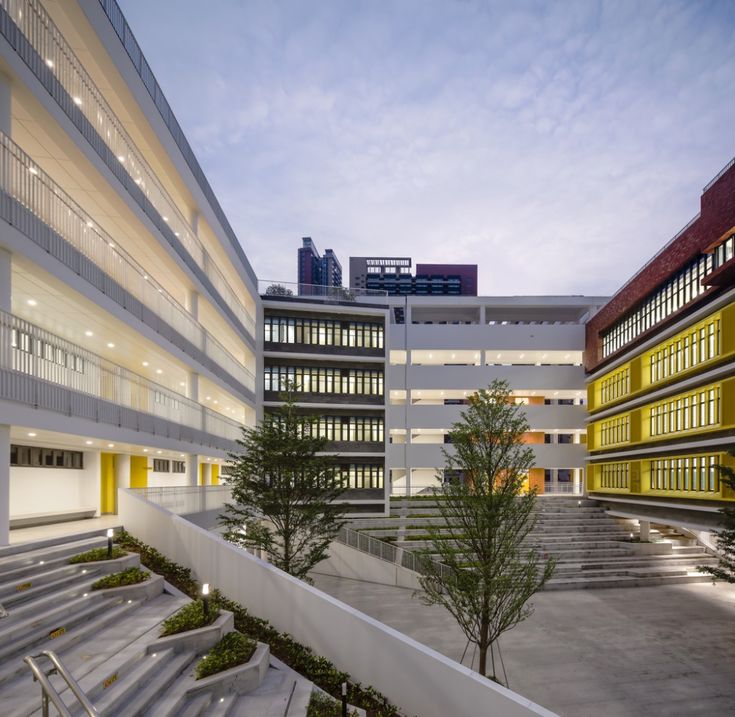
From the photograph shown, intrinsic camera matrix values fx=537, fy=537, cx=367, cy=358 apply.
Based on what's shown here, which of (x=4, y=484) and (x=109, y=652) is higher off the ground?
(x=4, y=484)

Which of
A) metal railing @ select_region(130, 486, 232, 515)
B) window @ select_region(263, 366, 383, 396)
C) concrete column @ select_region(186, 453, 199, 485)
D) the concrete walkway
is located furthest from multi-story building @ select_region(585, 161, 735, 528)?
concrete column @ select_region(186, 453, 199, 485)

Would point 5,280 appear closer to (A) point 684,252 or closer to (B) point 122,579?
(B) point 122,579

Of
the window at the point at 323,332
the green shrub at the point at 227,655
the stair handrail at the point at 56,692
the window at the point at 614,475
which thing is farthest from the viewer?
the window at the point at 323,332

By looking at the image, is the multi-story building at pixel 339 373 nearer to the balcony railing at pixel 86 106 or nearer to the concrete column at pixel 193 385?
the concrete column at pixel 193 385

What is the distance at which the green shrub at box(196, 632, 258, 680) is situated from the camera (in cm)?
865

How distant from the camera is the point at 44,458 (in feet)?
61.7

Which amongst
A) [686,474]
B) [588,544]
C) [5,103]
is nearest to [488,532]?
[5,103]

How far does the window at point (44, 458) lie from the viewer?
17.4 meters

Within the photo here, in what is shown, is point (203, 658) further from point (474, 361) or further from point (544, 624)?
point (474, 361)

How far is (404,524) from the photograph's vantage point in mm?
36656

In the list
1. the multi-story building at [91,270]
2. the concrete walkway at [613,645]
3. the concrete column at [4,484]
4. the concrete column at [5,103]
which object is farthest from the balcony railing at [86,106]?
the concrete walkway at [613,645]

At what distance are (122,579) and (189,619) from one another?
7.68 ft

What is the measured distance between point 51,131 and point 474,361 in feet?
128

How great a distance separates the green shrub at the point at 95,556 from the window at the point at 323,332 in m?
27.4
